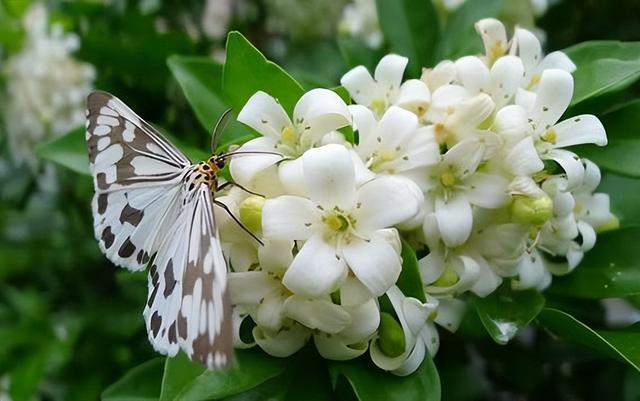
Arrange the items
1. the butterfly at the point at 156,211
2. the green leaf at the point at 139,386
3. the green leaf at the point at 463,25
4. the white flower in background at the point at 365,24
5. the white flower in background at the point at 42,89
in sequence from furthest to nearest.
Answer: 1. the white flower in background at the point at 42,89
2. the white flower in background at the point at 365,24
3. the green leaf at the point at 463,25
4. the green leaf at the point at 139,386
5. the butterfly at the point at 156,211

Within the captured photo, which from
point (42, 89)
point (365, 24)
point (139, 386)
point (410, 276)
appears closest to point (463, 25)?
point (365, 24)

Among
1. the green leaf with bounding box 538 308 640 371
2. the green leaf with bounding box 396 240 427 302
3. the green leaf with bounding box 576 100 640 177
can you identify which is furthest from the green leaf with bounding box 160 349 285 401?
the green leaf with bounding box 576 100 640 177

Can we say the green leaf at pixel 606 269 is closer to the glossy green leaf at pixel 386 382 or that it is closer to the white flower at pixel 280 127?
the glossy green leaf at pixel 386 382

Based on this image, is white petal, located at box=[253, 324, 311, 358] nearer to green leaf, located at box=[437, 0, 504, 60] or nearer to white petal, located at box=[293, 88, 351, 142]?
white petal, located at box=[293, 88, 351, 142]

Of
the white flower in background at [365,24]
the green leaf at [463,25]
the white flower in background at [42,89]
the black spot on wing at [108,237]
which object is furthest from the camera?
the white flower in background at [42,89]

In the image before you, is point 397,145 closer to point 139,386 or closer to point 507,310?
point 507,310

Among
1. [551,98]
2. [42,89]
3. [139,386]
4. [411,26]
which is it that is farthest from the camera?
[42,89]

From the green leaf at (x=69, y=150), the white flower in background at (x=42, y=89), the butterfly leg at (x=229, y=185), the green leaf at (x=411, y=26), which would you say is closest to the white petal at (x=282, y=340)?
the butterfly leg at (x=229, y=185)
